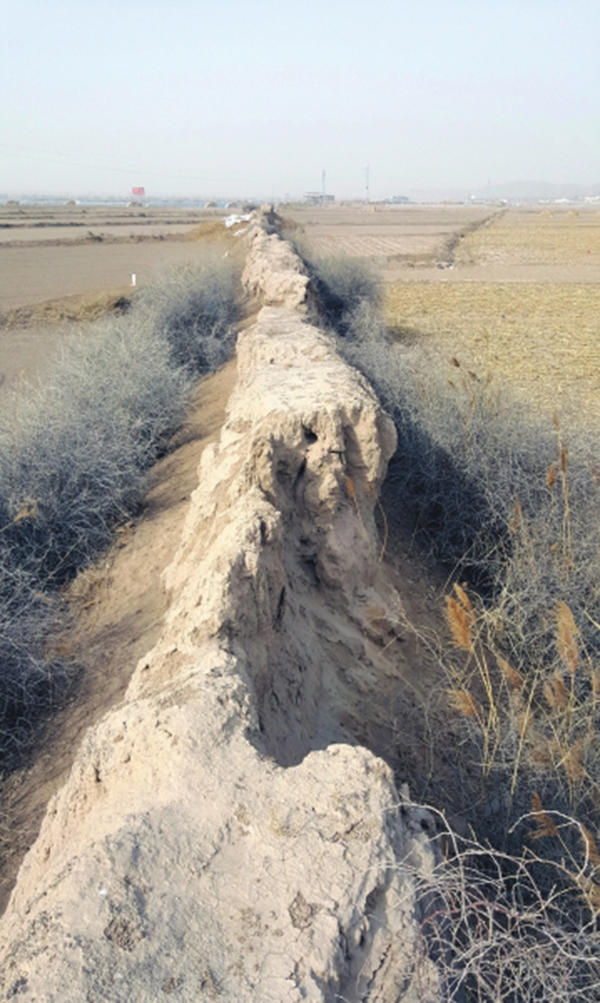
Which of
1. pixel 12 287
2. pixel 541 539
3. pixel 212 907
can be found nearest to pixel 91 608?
pixel 541 539

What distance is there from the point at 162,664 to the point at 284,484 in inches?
62.9

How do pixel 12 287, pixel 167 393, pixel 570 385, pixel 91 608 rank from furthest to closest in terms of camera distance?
1. pixel 12 287
2. pixel 570 385
3. pixel 167 393
4. pixel 91 608

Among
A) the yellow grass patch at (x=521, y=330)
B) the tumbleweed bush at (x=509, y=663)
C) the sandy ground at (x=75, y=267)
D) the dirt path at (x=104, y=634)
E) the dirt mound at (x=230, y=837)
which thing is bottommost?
the sandy ground at (x=75, y=267)

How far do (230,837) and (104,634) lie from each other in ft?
9.43

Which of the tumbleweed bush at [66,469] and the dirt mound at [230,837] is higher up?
the dirt mound at [230,837]

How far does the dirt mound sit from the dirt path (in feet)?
3.22

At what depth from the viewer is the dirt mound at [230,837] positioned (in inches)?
59.6

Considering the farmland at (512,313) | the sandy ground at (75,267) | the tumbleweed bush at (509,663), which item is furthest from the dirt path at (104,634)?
the sandy ground at (75,267)

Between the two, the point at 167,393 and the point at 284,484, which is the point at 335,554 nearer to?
the point at 284,484

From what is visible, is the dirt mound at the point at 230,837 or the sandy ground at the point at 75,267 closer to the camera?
the dirt mound at the point at 230,837

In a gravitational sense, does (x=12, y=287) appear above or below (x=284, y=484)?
below

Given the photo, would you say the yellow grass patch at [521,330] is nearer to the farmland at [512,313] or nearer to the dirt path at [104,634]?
the farmland at [512,313]

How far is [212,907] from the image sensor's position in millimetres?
1629

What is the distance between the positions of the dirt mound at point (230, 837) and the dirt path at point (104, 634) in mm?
982
